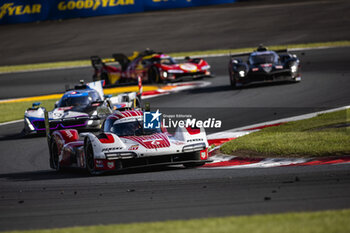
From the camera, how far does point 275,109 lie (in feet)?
65.8

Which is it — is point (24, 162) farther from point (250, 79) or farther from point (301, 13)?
point (301, 13)

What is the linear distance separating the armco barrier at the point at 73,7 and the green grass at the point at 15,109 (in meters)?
24.6

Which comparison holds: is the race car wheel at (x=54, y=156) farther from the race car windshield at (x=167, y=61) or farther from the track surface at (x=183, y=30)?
the track surface at (x=183, y=30)

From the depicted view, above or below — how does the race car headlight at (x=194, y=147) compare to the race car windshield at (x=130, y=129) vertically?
below

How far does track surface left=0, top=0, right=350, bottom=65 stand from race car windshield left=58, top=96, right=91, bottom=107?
21214mm

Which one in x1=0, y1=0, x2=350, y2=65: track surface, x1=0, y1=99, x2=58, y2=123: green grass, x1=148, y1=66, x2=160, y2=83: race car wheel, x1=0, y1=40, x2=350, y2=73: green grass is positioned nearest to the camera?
x1=0, y1=99, x2=58, y2=123: green grass

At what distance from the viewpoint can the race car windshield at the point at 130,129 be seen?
1297 centimetres

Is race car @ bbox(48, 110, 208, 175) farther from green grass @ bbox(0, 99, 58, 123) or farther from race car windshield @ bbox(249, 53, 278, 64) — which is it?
race car windshield @ bbox(249, 53, 278, 64)

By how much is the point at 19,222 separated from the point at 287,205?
10.2ft

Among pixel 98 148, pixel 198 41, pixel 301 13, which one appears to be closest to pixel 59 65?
pixel 198 41

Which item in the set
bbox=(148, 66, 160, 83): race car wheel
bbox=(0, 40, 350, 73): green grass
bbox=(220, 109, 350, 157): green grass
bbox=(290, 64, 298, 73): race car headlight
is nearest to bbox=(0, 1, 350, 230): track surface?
bbox=(290, 64, 298, 73): race car headlight

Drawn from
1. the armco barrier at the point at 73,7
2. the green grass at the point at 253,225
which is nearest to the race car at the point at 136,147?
the green grass at the point at 253,225

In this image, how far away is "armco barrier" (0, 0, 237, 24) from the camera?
51.7 m

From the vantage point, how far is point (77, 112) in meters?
19.7
